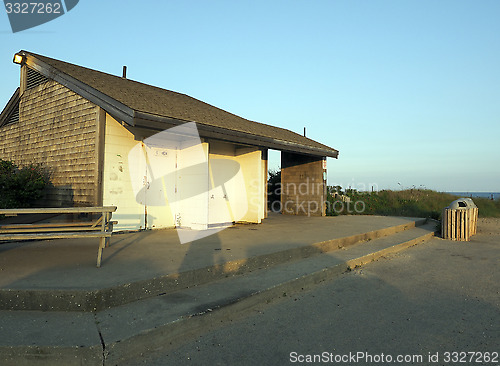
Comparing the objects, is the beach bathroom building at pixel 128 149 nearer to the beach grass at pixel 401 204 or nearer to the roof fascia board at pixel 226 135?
the roof fascia board at pixel 226 135

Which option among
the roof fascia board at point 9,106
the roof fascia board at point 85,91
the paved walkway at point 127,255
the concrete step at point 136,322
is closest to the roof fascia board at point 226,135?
the roof fascia board at point 85,91

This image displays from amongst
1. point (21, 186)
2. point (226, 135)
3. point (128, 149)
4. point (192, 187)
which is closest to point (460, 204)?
point (226, 135)

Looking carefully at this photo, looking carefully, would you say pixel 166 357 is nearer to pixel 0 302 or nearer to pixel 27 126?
pixel 0 302

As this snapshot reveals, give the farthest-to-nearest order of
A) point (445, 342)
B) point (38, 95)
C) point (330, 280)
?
point (38, 95), point (330, 280), point (445, 342)

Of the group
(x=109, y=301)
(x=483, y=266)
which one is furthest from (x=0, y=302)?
(x=483, y=266)

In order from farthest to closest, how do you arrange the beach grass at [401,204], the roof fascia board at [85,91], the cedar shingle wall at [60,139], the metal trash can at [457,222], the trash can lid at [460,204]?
the beach grass at [401,204] → the trash can lid at [460,204] → the metal trash can at [457,222] → the cedar shingle wall at [60,139] → the roof fascia board at [85,91]

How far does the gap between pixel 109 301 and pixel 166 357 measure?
3.68 ft

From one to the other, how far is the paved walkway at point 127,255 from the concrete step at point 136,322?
373 millimetres

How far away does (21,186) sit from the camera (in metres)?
7.95

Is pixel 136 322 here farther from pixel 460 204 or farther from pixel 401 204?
pixel 401 204

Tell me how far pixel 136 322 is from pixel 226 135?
5.88 m

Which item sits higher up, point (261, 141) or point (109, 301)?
point (261, 141)

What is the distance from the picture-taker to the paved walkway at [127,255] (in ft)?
13.1

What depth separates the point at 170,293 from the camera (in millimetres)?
4152
